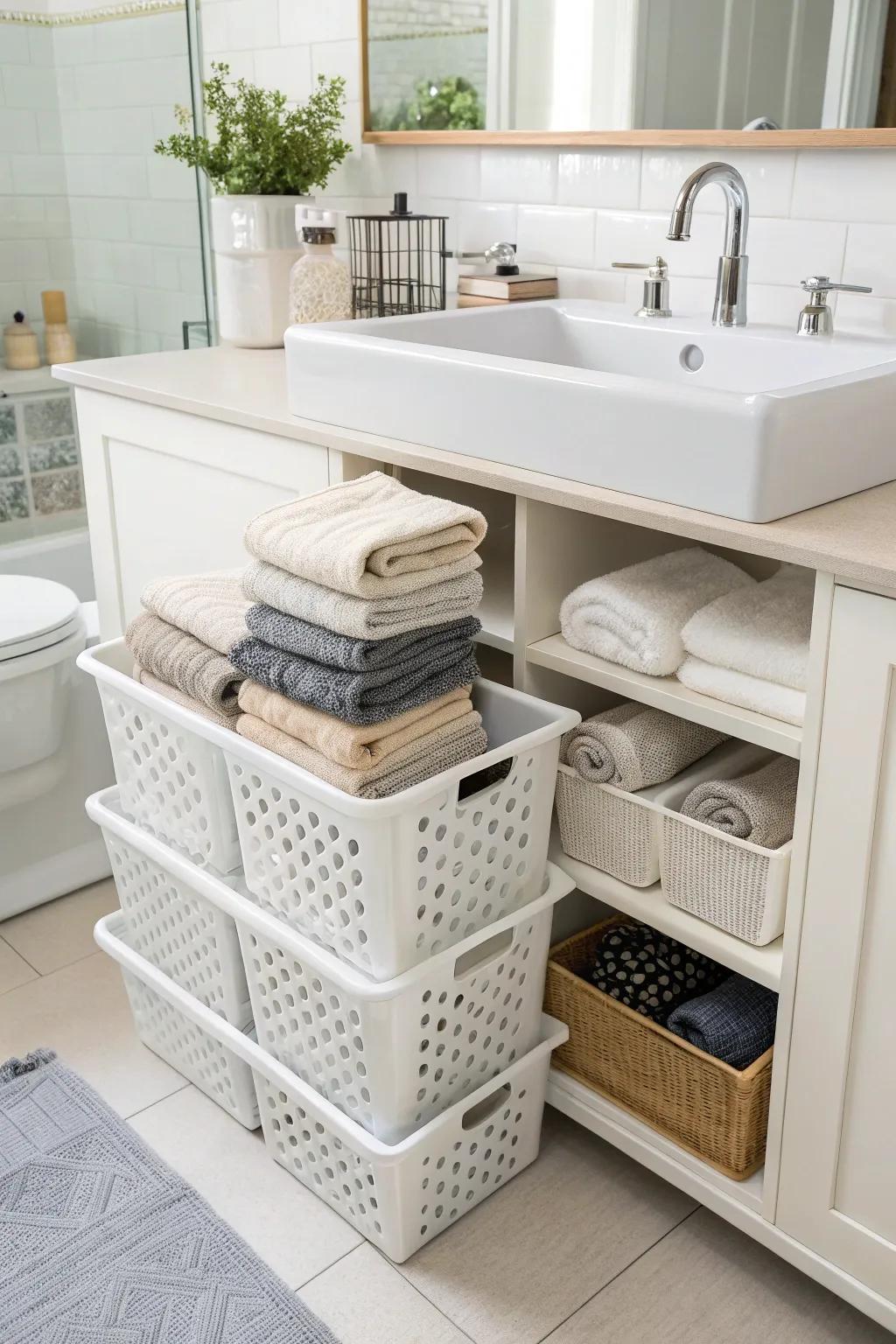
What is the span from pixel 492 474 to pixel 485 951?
533 millimetres

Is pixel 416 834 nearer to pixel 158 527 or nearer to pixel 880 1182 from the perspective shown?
pixel 880 1182

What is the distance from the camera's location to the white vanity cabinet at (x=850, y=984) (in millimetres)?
1032

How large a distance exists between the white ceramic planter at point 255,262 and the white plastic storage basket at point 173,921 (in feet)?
2.78

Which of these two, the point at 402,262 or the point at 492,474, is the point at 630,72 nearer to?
the point at 402,262

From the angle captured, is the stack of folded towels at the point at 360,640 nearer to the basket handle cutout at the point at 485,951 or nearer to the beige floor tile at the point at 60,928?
the basket handle cutout at the point at 485,951

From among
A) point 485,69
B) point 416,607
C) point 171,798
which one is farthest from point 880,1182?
point 485,69

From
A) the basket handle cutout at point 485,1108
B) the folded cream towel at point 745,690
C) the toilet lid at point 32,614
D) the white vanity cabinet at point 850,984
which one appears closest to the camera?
the white vanity cabinet at point 850,984

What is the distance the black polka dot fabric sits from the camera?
4.80 ft

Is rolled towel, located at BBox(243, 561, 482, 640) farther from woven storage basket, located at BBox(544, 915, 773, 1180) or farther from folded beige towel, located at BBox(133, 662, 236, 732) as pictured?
woven storage basket, located at BBox(544, 915, 773, 1180)

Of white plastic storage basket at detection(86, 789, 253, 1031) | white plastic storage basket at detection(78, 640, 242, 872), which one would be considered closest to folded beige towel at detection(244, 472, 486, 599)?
white plastic storage basket at detection(78, 640, 242, 872)

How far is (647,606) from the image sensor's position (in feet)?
4.11

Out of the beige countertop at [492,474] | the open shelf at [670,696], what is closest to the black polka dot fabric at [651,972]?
the open shelf at [670,696]

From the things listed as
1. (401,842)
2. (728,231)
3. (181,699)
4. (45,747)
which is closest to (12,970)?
(45,747)

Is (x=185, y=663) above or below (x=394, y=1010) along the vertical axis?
above
